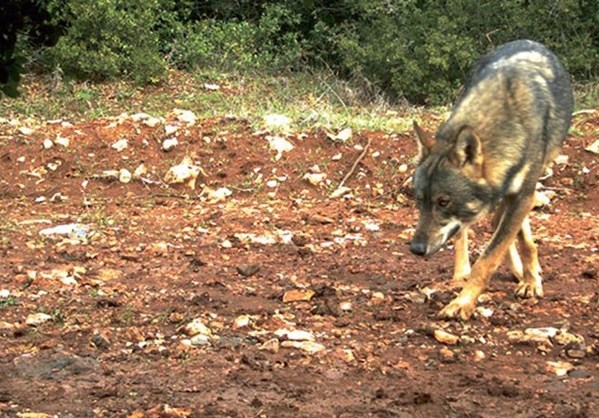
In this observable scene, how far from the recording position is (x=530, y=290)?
6.31 metres

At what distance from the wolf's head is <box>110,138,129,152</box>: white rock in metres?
5.12

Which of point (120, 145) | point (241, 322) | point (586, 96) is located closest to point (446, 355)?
point (241, 322)

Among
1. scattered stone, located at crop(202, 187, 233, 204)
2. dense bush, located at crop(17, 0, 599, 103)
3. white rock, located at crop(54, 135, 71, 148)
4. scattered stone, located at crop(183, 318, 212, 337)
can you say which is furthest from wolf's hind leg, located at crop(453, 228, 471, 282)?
dense bush, located at crop(17, 0, 599, 103)

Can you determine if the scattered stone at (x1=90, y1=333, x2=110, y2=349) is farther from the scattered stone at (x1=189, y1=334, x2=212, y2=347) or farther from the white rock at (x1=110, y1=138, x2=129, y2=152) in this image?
the white rock at (x1=110, y1=138, x2=129, y2=152)

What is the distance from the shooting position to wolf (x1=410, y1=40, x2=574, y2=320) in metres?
5.79

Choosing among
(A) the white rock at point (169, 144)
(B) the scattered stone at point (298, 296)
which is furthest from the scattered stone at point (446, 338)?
(A) the white rock at point (169, 144)

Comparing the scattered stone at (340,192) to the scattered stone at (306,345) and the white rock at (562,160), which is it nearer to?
the white rock at (562,160)

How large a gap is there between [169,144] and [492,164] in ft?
16.7

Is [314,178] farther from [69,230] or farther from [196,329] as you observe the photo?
[196,329]

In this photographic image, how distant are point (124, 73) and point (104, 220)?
23.8ft

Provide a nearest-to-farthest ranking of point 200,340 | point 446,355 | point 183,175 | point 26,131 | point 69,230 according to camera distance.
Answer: point 446,355
point 200,340
point 69,230
point 183,175
point 26,131

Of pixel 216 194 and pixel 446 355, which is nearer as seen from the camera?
pixel 446 355

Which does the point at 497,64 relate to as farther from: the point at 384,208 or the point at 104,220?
the point at 104,220

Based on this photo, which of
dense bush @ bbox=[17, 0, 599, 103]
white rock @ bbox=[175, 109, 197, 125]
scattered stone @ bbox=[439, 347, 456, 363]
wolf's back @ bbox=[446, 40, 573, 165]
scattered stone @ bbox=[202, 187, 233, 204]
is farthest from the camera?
dense bush @ bbox=[17, 0, 599, 103]
